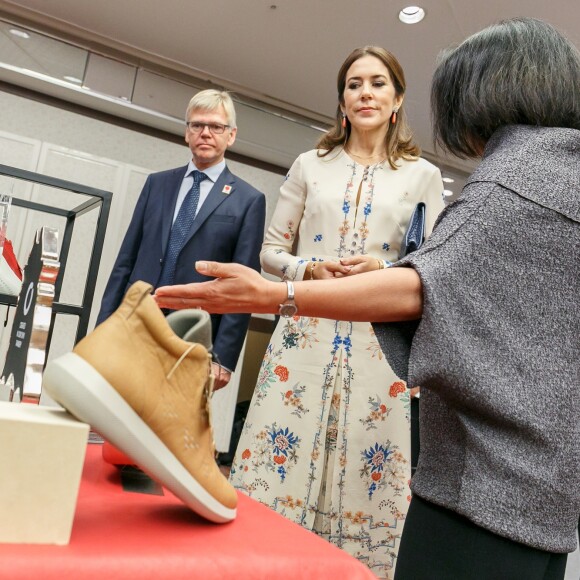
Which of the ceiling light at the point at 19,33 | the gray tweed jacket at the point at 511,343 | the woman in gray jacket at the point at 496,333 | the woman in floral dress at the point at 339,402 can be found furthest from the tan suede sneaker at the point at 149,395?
the ceiling light at the point at 19,33


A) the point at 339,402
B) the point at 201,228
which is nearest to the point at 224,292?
the point at 339,402

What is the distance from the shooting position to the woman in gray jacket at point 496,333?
0.63 m

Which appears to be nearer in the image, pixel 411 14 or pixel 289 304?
pixel 289 304

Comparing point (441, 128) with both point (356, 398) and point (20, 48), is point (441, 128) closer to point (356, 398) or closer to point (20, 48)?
point (356, 398)

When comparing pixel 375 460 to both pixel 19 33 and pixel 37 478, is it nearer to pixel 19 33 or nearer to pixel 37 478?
pixel 37 478

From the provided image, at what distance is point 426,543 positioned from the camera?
0.71 metres

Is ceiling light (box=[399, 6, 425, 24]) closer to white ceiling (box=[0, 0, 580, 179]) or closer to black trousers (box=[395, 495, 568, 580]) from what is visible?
white ceiling (box=[0, 0, 580, 179])

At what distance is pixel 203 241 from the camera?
1.83 metres

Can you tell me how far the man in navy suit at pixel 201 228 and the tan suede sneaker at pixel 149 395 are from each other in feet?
4.01

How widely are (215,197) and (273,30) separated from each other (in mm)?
2572

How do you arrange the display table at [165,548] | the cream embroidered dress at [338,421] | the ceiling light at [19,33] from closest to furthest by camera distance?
the display table at [165,548] < the cream embroidered dress at [338,421] < the ceiling light at [19,33]

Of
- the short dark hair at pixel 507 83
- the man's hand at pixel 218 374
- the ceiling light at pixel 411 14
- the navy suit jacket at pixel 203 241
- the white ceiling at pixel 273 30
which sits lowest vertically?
the man's hand at pixel 218 374

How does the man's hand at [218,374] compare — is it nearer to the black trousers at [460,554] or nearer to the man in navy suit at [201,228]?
the black trousers at [460,554]

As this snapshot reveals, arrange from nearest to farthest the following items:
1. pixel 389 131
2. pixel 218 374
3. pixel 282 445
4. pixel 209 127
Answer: pixel 218 374 < pixel 282 445 < pixel 389 131 < pixel 209 127
